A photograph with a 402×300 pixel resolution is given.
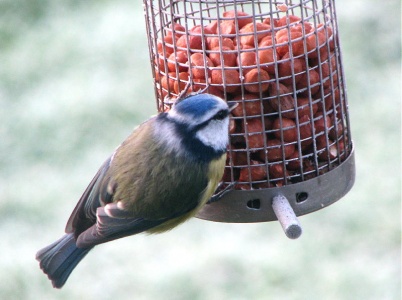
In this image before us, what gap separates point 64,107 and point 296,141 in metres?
3.65

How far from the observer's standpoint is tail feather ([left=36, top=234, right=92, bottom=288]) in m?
4.23

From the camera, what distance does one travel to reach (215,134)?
12.2 ft


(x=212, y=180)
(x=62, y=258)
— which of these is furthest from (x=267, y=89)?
(x=62, y=258)

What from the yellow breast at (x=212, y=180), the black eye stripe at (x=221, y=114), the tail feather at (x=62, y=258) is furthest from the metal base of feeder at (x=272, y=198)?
the tail feather at (x=62, y=258)

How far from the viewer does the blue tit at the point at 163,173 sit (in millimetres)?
3719

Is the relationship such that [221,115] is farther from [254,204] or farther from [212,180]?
[254,204]

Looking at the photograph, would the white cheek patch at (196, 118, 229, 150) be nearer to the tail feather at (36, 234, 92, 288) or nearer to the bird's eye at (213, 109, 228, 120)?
the bird's eye at (213, 109, 228, 120)

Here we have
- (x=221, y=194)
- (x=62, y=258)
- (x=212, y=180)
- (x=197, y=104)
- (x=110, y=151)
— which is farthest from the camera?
(x=110, y=151)

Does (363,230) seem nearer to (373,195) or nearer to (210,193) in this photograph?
(373,195)

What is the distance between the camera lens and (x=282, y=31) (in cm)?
386

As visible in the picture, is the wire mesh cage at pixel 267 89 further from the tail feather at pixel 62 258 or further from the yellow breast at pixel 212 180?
the tail feather at pixel 62 258

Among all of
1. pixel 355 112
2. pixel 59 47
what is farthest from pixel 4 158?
pixel 355 112

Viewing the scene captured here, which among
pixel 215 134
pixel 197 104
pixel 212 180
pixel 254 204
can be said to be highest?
pixel 197 104

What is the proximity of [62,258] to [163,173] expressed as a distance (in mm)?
704
